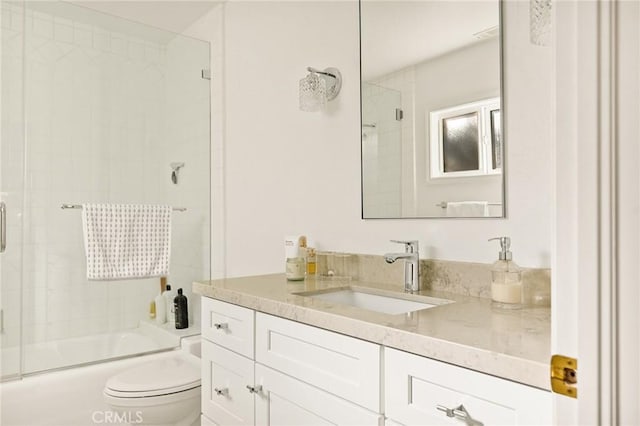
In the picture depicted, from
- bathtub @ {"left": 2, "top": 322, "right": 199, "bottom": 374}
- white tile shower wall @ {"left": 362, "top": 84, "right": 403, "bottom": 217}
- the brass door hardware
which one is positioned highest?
white tile shower wall @ {"left": 362, "top": 84, "right": 403, "bottom": 217}

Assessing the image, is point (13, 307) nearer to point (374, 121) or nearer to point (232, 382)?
point (232, 382)

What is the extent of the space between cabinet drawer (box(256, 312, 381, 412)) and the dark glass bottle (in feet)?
4.49

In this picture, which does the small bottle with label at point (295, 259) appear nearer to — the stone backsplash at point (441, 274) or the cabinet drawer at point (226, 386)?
the stone backsplash at point (441, 274)

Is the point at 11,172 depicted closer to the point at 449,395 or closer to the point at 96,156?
the point at 96,156

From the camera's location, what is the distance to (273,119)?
7.07 feet

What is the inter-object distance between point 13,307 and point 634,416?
2.58 m

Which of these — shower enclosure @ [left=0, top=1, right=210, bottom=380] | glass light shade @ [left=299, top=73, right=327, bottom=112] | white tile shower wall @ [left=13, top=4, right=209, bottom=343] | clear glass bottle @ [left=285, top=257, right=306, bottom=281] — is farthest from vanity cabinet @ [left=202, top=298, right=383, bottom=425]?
white tile shower wall @ [left=13, top=4, right=209, bottom=343]

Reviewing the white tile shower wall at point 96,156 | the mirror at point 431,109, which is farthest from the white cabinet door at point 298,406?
the white tile shower wall at point 96,156

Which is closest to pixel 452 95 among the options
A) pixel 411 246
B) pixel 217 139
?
pixel 411 246

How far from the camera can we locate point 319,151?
190 centimetres

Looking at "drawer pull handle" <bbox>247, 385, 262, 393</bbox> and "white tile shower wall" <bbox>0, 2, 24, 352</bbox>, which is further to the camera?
"white tile shower wall" <bbox>0, 2, 24, 352</bbox>

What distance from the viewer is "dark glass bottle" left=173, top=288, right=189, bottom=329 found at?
254cm

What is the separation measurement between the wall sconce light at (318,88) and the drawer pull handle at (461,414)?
49.9 inches

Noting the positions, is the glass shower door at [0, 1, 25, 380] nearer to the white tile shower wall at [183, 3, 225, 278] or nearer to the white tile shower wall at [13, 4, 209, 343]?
the white tile shower wall at [13, 4, 209, 343]
